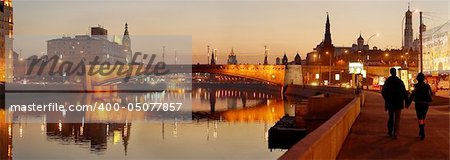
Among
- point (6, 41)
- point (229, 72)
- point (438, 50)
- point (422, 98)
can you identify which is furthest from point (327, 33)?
point (422, 98)

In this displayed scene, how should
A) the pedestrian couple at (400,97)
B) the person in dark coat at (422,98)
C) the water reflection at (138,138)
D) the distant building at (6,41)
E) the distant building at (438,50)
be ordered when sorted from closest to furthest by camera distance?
the pedestrian couple at (400,97)
the person in dark coat at (422,98)
the water reflection at (138,138)
the distant building at (438,50)
the distant building at (6,41)

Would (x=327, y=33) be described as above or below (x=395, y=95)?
above

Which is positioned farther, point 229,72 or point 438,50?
point 229,72

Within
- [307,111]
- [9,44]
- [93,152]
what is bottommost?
[93,152]

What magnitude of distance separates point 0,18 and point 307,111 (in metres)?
121

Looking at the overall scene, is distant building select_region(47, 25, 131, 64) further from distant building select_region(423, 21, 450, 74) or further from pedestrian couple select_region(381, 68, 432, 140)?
pedestrian couple select_region(381, 68, 432, 140)

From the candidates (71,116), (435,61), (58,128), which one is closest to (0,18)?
(71,116)

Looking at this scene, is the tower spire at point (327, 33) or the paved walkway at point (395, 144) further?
the tower spire at point (327, 33)

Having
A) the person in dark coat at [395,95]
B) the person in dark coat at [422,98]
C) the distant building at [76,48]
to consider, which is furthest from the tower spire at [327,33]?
the person in dark coat at [395,95]

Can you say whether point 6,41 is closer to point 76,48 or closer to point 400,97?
point 76,48

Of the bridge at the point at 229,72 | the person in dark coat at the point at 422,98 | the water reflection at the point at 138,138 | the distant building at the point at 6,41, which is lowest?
the water reflection at the point at 138,138

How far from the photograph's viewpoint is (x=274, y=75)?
4744 inches

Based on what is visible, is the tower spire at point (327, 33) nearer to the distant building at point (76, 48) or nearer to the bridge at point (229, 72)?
the bridge at point (229, 72)

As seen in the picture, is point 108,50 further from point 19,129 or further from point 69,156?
point 69,156
